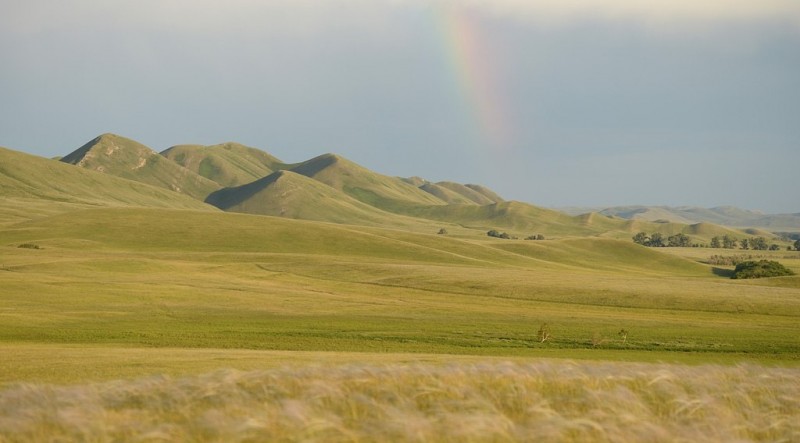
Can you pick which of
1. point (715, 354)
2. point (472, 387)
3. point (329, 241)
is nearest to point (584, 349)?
point (715, 354)

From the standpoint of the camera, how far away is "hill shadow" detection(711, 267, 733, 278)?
137 meters

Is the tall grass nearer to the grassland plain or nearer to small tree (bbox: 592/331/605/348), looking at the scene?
the grassland plain

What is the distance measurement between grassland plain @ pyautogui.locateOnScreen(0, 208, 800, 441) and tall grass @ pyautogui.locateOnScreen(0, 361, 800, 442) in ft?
0.14

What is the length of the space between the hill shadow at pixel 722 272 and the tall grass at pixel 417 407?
13146cm

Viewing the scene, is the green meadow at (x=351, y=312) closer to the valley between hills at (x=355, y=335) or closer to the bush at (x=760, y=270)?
the valley between hills at (x=355, y=335)

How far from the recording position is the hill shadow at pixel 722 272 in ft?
448

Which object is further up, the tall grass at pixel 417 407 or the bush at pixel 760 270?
the tall grass at pixel 417 407

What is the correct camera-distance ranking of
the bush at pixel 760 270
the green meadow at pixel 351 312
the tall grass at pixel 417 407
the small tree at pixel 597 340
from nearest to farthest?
the tall grass at pixel 417 407, the green meadow at pixel 351 312, the small tree at pixel 597 340, the bush at pixel 760 270

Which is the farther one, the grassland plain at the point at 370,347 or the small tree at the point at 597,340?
the small tree at the point at 597,340

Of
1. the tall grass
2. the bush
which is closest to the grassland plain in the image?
the tall grass

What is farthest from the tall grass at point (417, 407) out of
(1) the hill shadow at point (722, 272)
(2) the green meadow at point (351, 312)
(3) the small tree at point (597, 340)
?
(1) the hill shadow at point (722, 272)

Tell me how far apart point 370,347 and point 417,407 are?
25.4 metres

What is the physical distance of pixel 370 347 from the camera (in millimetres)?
36219

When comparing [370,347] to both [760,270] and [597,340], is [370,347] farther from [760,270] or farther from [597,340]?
[760,270]
